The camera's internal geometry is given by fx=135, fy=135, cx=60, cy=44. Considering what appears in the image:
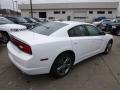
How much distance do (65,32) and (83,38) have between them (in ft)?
2.34

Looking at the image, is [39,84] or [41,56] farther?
[39,84]

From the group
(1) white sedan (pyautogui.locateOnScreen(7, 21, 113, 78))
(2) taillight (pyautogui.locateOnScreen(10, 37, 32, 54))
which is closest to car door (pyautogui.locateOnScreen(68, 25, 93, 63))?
Result: (1) white sedan (pyautogui.locateOnScreen(7, 21, 113, 78))

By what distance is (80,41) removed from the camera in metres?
4.01

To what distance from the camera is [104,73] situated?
405 centimetres

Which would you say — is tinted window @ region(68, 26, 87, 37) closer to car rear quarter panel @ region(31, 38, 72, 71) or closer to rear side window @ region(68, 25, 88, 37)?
rear side window @ region(68, 25, 88, 37)

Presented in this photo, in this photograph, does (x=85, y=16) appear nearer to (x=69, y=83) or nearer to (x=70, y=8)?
(x=70, y=8)

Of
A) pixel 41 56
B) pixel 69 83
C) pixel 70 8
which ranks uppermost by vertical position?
pixel 70 8

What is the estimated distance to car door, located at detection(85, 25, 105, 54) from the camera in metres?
4.60

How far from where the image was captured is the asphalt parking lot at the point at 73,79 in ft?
10.9

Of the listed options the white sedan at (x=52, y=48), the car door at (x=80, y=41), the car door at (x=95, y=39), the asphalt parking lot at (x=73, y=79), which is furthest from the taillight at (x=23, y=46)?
the car door at (x=95, y=39)

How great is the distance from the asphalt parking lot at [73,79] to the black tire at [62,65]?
0.15 metres

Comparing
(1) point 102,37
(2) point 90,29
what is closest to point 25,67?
(2) point 90,29

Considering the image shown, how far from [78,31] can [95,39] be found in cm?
85

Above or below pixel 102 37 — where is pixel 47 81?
below
